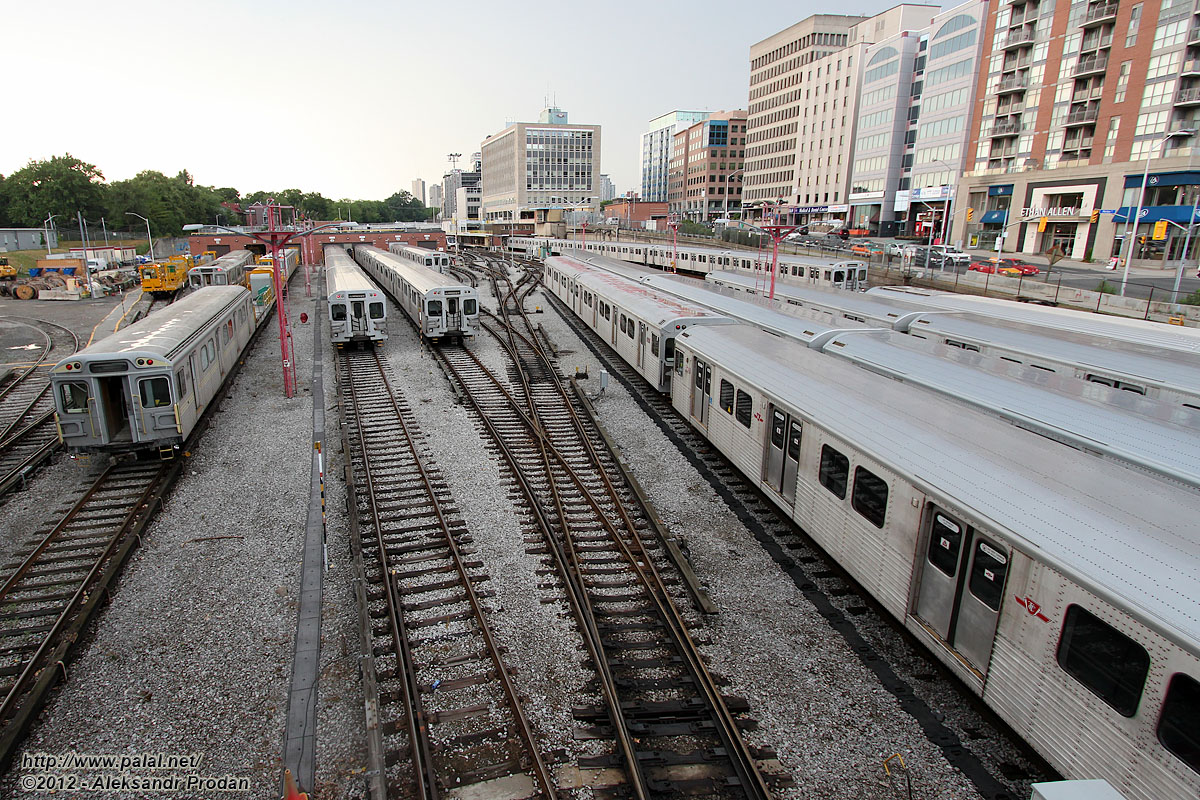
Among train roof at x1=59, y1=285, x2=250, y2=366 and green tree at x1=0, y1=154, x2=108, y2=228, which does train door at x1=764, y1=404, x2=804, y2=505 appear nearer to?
train roof at x1=59, y1=285, x2=250, y2=366

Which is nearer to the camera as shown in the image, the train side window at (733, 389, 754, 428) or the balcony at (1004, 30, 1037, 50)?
the train side window at (733, 389, 754, 428)

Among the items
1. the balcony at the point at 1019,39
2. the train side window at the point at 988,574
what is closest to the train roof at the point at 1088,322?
the train side window at the point at 988,574

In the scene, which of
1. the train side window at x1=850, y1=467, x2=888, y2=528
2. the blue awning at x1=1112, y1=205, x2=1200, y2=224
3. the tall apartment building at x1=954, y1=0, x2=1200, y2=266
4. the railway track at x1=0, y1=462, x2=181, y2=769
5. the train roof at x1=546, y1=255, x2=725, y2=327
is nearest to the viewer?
the railway track at x1=0, y1=462, x2=181, y2=769

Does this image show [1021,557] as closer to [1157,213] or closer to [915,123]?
[1157,213]

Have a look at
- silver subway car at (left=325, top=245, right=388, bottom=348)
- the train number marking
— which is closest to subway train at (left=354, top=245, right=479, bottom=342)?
silver subway car at (left=325, top=245, right=388, bottom=348)

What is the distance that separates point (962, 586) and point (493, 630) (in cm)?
585

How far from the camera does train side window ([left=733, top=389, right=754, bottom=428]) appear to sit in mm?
12664

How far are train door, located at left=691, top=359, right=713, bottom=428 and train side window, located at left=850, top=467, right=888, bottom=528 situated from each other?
5.83 meters

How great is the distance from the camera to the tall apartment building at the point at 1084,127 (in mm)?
45219

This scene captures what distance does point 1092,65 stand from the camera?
5050cm

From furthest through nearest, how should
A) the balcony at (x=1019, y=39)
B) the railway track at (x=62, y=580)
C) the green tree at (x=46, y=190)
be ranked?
the green tree at (x=46, y=190) → the balcony at (x=1019, y=39) → the railway track at (x=62, y=580)

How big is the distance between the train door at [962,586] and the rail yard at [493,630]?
9 centimetres

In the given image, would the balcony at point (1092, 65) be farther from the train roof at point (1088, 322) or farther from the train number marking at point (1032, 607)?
the train number marking at point (1032, 607)

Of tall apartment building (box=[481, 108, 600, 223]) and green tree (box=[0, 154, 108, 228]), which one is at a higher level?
tall apartment building (box=[481, 108, 600, 223])
